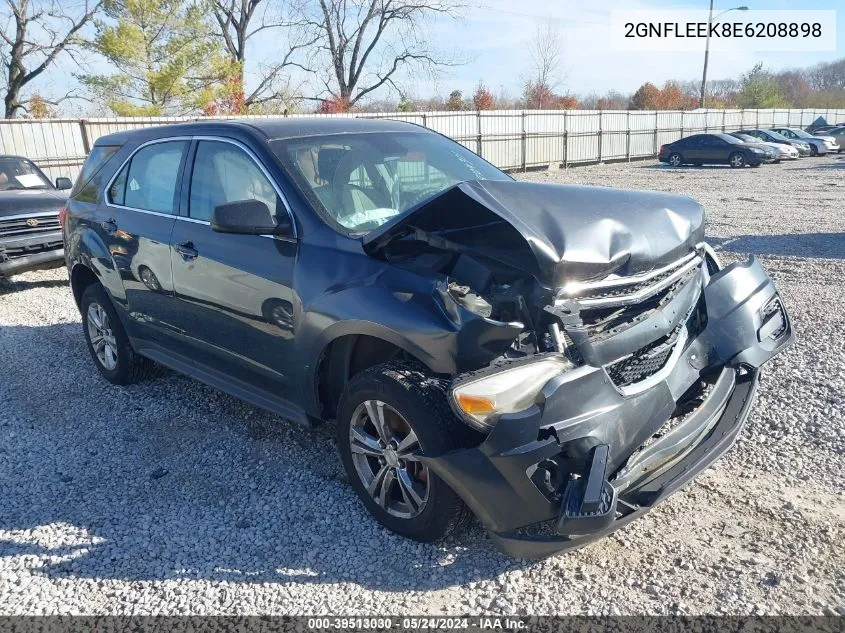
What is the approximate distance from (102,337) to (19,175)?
6167 mm

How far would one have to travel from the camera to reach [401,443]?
3.05 meters

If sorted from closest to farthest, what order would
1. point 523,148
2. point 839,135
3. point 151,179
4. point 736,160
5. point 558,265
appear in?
1. point 558,265
2. point 151,179
3. point 736,160
4. point 523,148
5. point 839,135

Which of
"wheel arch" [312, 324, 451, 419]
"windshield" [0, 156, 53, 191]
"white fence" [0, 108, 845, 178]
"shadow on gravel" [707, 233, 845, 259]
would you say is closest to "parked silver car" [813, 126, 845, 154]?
"white fence" [0, 108, 845, 178]

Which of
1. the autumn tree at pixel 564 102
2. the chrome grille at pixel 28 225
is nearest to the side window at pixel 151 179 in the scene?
the chrome grille at pixel 28 225

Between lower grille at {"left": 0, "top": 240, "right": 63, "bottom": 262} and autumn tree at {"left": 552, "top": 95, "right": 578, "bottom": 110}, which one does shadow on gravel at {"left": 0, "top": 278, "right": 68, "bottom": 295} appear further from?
autumn tree at {"left": 552, "top": 95, "right": 578, "bottom": 110}

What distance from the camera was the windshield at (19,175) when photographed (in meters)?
9.98

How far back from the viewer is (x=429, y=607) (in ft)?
9.07

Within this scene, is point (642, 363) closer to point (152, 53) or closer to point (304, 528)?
point (304, 528)

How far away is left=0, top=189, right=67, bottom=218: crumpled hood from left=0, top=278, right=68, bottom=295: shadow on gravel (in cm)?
99

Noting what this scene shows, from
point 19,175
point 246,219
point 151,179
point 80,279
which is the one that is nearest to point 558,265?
point 246,219

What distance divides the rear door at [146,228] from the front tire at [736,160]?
26.7m

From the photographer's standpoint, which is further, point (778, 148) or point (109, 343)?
point (778, 148)

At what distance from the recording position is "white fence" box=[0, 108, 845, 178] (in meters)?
16.0

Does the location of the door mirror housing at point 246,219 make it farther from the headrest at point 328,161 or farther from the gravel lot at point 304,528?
the gravel lot at point 304,528
